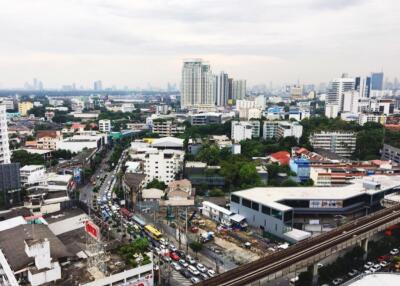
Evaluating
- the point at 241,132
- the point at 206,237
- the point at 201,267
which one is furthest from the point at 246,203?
the point at 241,132

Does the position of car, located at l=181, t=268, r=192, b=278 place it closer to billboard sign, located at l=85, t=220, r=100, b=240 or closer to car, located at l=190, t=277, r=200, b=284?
car, located at l=190, t=277, r=200, b=284

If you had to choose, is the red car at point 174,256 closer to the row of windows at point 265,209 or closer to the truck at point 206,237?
the truck at point 206,237

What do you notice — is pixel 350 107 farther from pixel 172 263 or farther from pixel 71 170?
pixel 172 263

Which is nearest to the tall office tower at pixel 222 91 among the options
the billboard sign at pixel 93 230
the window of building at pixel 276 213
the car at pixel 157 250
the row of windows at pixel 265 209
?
the row of windows at pixel 265 209

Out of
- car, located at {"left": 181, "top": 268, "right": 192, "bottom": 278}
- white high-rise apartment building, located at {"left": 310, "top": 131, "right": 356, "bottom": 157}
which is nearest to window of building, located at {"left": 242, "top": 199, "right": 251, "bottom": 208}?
car, located at {"left": 181, "top": 268, "right": 192, "bottom": 278}

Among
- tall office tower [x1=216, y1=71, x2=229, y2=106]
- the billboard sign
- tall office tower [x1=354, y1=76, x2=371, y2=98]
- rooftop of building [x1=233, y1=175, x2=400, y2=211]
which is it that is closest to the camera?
the billboard sign
